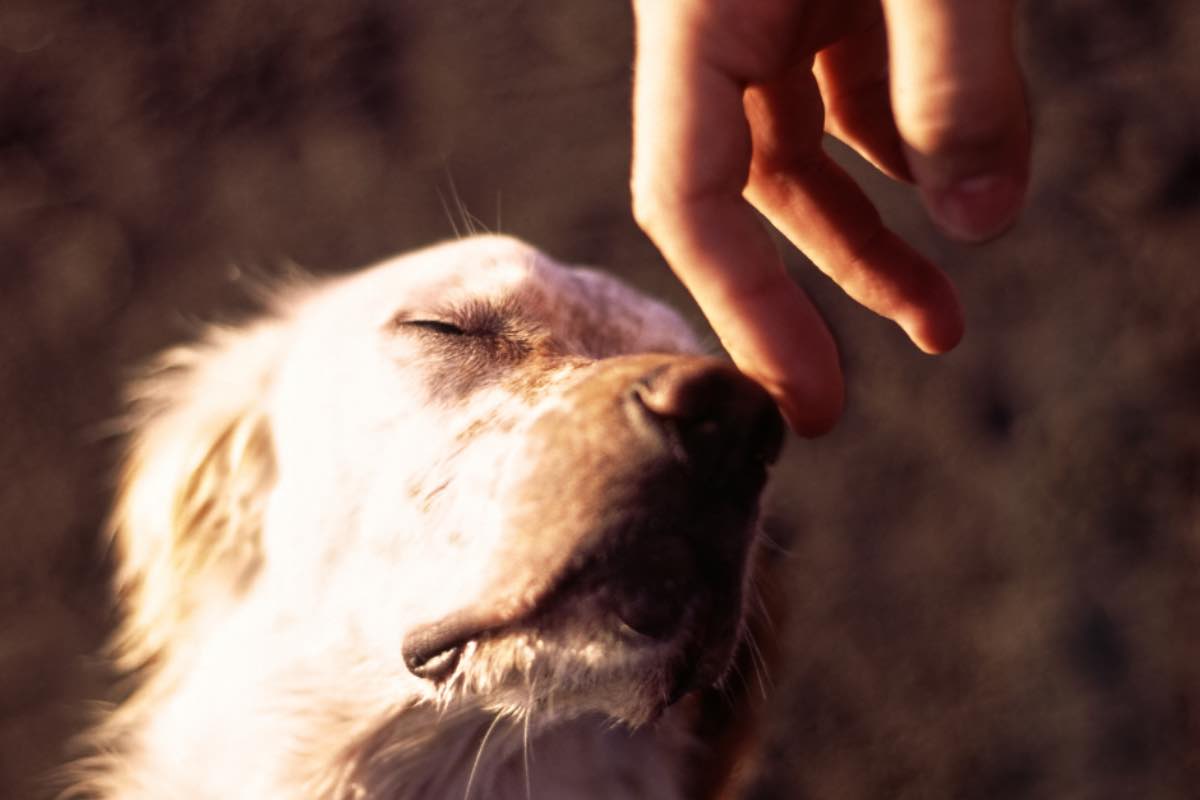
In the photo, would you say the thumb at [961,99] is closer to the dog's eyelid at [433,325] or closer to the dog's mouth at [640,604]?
the dog's mouth at [640,604]

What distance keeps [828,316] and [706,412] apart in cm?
199

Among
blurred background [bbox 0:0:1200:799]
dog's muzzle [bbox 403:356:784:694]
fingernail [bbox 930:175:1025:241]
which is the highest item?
fingernail [bbox 930:175:1025:241]

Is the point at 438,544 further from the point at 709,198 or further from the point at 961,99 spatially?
the point at 961,99

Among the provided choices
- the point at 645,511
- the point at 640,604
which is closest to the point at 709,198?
the point at 645,511

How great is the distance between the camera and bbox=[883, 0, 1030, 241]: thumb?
0.86 m

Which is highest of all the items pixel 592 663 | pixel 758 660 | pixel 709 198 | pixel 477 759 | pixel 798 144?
pixel 709 198

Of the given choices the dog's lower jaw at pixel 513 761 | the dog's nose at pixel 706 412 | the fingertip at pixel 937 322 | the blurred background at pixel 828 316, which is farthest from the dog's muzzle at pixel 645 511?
the blurred background at pixel 828 316

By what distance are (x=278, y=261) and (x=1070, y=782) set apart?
2.58 meters

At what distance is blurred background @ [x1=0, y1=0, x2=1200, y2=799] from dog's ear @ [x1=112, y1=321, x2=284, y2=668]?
924mm

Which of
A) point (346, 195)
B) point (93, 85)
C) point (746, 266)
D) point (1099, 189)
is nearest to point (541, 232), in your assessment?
point (346, 195)

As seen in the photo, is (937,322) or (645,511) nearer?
(645,511)

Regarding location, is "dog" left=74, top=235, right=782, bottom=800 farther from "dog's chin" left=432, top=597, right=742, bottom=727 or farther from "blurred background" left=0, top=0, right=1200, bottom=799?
"blurred background" left=0, top=0, right=1200, bottom=799

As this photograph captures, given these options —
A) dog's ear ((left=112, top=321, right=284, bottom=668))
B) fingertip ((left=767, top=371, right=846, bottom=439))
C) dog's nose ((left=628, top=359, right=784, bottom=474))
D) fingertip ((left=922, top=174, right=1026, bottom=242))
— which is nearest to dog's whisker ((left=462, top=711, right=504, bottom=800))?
dog's ear ((left=112, top=321, right=284, bottom=668))

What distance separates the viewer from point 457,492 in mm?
1343
